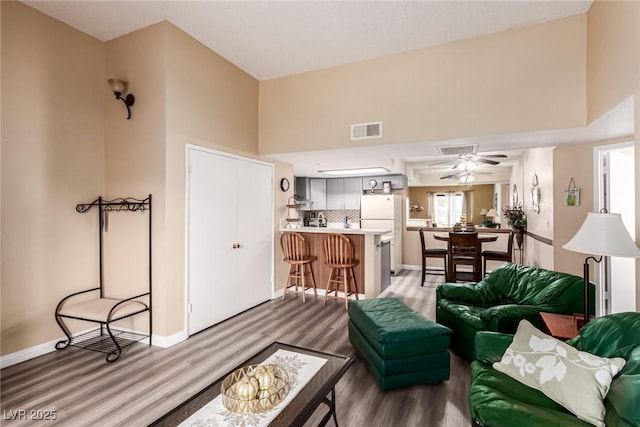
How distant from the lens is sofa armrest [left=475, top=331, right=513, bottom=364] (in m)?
1.79

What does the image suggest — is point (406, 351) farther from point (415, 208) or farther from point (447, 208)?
point (447, 208)

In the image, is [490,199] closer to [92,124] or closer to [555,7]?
[555,7]

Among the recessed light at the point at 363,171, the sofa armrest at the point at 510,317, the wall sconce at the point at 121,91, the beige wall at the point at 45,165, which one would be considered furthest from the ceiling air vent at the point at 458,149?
the beige wall at the point at 45,165

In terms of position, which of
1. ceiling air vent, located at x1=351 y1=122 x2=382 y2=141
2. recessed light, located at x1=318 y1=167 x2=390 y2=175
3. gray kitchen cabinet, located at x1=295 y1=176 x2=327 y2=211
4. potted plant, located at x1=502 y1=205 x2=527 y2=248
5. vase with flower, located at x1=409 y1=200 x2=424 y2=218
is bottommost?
potted plant, located at x1=502 y1=205 x2=527 y2=248

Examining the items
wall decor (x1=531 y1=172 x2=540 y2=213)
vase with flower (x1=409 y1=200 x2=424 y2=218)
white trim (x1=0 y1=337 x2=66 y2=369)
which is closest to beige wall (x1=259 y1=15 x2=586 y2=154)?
wall decor (x1=531 y1=172 x2=540 y2=213)

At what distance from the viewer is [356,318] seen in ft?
8.93

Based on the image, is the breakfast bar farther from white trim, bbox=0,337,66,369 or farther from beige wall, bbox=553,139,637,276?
white trim, bbox=0,337,66,369

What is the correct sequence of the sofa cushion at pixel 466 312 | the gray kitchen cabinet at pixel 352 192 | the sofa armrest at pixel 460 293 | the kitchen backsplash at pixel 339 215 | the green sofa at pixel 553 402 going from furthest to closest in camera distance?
the kitchen backsplash at pixel 339 215, the gray kitchen cabinet at pixel 352 192, the sofa armrest at pixel 460 293, the sofa cushion at pixel 466 312, the green sofa at pixel 553 402

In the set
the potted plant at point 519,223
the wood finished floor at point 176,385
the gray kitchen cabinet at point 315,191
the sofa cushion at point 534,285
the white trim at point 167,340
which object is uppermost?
the gray kitchen cabinet at point 315,191

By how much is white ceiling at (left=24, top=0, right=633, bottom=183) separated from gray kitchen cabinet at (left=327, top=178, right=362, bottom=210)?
11.2 ft

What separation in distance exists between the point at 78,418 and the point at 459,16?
14.5ft

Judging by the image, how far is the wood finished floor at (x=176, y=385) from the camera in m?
1.96

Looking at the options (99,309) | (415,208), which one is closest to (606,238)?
(99,309)

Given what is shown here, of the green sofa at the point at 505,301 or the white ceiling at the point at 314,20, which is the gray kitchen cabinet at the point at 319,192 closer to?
the white ceiling at the point at 314,20
